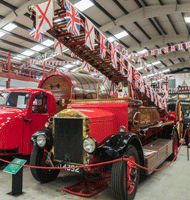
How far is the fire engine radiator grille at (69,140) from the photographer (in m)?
2.92

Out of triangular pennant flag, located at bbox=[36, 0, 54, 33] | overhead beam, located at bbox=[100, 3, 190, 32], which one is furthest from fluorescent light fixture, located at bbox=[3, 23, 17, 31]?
triangular pennant flag, located at bbox=[36, 0, 54, 33]

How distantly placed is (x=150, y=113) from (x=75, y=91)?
230 cm

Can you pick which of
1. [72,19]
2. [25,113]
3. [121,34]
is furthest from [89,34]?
[121,34]

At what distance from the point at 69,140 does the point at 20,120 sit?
187 centimetres

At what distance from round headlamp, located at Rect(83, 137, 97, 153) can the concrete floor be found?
32.7 inches

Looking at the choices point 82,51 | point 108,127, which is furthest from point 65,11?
point 108,127

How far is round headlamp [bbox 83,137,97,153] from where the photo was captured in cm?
269

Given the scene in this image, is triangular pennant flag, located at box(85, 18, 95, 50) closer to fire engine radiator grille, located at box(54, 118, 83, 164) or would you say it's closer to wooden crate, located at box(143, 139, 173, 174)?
fire engine radiator grille, located at box(54, 118, 83, 164)

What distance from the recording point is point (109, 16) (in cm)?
1220

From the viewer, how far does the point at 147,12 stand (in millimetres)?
11578

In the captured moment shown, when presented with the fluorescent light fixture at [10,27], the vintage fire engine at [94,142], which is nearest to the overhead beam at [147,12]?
the fluorescent light fixture at [10,27]

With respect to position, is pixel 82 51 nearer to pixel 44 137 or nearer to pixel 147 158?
pixel 44 137

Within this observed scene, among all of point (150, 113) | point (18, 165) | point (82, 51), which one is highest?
point (82, 51)

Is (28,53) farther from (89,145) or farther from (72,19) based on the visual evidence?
(89,145)
